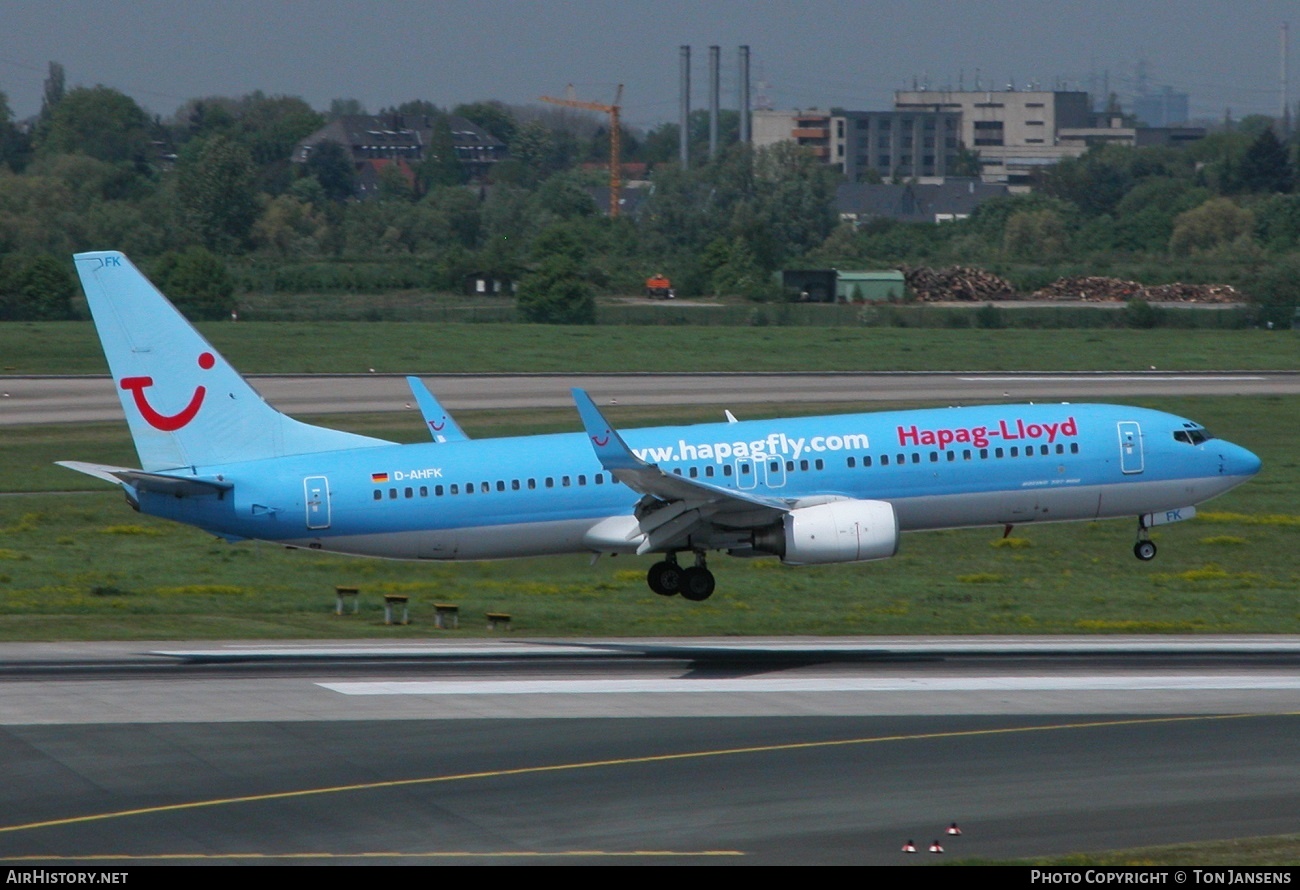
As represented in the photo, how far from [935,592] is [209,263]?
328ft

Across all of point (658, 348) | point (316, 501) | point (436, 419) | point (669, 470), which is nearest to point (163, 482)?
point (316, 501)

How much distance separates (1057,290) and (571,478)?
129446mm

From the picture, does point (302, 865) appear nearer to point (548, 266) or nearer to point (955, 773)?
point (955, 773)

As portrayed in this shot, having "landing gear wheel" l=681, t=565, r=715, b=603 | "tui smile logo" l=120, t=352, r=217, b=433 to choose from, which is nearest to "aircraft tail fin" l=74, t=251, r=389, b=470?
"tui smile logo" l=120, t=352, r=217, b=433

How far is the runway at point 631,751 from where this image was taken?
2903 centimetres

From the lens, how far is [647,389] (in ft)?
340

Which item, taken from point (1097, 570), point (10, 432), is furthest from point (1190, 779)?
point (10, 432)

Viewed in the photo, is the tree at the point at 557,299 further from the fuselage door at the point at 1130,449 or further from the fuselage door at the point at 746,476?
the fuselage door at the point at 746,476

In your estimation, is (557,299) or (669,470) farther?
(557,299)

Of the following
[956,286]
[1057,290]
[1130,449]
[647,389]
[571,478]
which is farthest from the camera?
Result: [1057,290]

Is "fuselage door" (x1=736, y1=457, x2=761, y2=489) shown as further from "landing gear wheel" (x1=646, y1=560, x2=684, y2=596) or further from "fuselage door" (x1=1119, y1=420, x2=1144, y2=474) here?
"fuselage door" (x1=1119, y1=420, x2=1144, y2=474)

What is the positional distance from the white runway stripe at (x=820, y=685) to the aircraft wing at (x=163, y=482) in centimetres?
773

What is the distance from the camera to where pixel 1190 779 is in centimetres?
3291

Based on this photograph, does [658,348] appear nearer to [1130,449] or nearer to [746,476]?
[1130,449]
